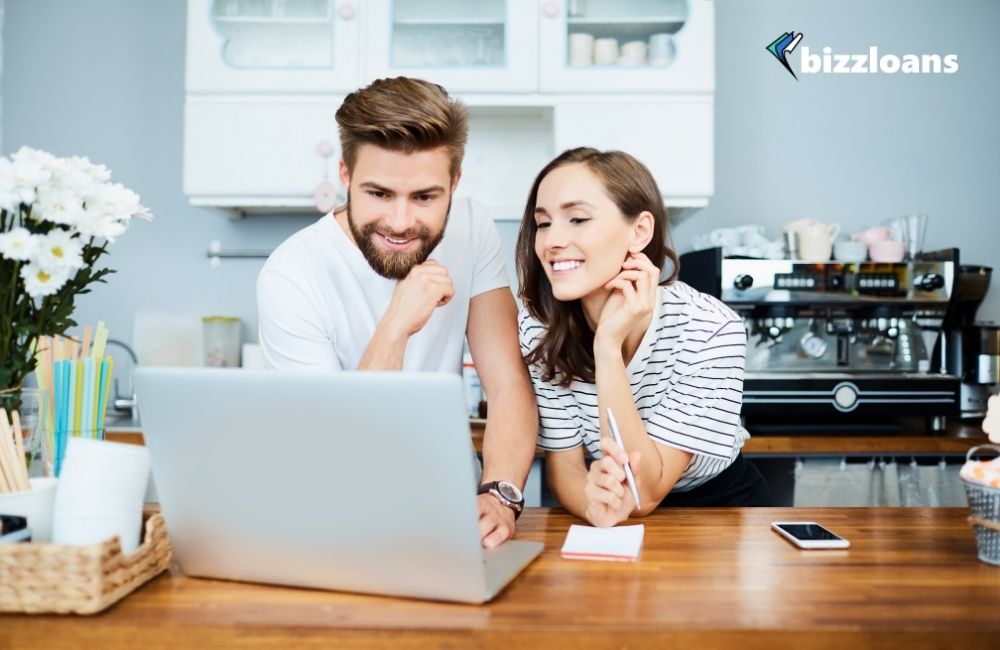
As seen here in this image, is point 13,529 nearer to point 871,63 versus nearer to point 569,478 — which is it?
point 569,478

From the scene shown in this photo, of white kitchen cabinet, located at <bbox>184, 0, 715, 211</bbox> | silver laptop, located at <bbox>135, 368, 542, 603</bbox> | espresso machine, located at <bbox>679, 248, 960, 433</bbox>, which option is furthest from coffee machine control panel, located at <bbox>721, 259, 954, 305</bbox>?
silver laptop, located at <bbox>135, 368, 542, 603</bbox>

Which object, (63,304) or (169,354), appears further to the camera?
(169,354)

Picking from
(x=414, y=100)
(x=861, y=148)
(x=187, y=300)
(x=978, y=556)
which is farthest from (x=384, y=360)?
(x=861, y=148)

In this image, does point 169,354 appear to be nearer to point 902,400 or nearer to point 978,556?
point 902,400

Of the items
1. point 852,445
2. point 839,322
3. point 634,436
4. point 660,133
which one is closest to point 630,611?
point 634,436

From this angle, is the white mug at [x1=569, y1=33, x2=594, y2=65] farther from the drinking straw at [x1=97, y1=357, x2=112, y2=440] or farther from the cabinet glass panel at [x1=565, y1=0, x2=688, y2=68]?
the drinking straw at [x1=97, y1=357, x2=112, y2=440]

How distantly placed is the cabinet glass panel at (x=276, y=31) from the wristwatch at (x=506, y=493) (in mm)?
1813

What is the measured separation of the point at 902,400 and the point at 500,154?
151 cm

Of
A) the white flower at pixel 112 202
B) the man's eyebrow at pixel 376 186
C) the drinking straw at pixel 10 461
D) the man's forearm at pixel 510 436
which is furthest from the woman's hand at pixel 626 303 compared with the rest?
the drinking straw at pixel 10 461

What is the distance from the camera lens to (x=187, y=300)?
291 cm

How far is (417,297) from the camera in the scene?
1.40 m

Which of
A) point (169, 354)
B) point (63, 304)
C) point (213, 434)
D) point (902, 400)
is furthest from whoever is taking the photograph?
point (169, 354)

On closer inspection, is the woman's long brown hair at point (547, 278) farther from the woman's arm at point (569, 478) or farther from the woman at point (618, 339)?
the woman's arm at point (569, 478)

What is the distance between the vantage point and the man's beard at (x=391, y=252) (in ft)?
4.79
